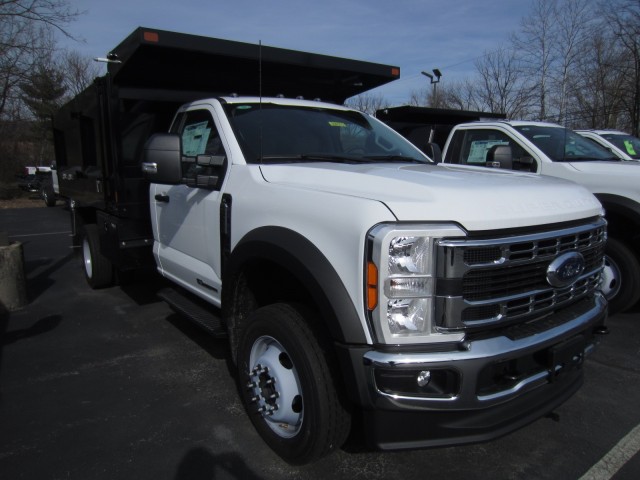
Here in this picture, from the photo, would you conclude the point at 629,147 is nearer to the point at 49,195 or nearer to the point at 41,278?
the point at 41,278

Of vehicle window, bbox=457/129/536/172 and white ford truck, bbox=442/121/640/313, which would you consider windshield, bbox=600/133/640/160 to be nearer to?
white ford truck, bbox=442/121/640/313

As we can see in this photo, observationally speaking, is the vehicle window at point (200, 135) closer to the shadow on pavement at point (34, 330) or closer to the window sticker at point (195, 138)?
the window sticker at point (195, 138)

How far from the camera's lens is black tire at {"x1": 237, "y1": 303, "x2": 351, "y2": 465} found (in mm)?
2289

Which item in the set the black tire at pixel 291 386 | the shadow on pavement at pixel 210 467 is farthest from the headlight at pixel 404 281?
the shadow on pavement at pixel 210 467

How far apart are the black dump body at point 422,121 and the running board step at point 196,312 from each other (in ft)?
22.2

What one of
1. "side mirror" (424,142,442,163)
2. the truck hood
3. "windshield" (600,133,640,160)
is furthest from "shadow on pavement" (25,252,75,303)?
"windshield" (600,133,640,160)

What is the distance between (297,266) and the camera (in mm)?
2361

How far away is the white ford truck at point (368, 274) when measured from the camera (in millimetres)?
2012

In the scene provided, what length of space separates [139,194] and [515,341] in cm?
401

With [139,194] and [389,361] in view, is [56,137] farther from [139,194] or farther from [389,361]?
[389,361]

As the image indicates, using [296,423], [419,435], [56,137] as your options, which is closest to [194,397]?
[296,423]

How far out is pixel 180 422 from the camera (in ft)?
10.2

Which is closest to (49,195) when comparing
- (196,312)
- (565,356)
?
(196,312)

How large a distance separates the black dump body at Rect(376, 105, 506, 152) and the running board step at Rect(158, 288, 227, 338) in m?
6.76
